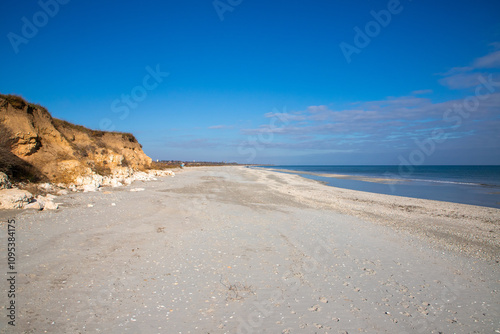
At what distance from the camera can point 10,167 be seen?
36.4 feet

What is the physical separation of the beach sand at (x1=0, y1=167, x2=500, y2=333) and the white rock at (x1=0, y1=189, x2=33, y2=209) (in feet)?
1.47

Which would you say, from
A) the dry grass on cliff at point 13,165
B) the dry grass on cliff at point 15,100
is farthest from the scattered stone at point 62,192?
the dry grass on cliff at point 15,100

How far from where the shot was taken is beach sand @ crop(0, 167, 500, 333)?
12.2 feet

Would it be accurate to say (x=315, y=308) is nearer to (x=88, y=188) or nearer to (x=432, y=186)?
(x=88, y=188)

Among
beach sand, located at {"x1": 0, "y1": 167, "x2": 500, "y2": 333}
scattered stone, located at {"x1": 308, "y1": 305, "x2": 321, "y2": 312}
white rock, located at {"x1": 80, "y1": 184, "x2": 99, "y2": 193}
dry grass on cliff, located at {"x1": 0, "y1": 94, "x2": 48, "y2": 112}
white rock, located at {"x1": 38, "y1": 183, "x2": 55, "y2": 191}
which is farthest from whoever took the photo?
white rock, located at {"x1": 80, "y1": 184, "x2": 99, "y2": 193}

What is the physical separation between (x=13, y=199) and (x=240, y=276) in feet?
29.4

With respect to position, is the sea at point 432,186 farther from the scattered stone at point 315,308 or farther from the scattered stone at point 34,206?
the scattered stone at point 34,206

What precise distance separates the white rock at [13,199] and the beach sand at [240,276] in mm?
448

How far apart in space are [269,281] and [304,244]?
8.92ft

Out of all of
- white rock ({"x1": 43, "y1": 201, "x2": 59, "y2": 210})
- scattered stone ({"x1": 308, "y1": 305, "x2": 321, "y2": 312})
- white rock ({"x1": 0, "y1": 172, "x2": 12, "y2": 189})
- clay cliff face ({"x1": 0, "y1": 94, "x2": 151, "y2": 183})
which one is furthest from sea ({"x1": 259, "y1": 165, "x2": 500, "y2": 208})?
white rock ({"x1": 0, "y1": 172, "x2": 12, "y2": 189})

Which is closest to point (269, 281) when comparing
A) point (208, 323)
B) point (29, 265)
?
point (208, 323)

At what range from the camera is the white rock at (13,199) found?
8216 millimetres

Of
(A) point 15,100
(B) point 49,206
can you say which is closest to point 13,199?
(B) point 49,206

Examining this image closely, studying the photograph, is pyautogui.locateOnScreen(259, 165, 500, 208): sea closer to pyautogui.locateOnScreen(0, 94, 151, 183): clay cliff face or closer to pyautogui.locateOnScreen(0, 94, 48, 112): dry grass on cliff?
pyautogui.locateOnScreen(0, 94, 151, 183): clay cliff face
